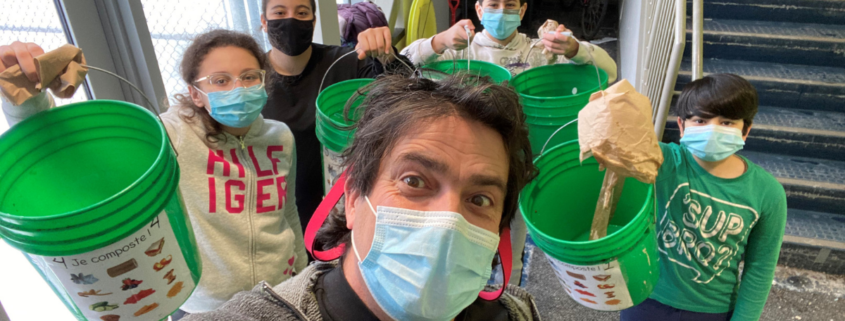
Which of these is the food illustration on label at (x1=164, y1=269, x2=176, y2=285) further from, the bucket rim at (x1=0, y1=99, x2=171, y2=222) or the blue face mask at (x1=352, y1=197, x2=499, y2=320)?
the blue face mask at (x1=352, y1=197, x2=499, y2=320)

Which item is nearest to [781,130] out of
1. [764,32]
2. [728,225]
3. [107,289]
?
[764,32]

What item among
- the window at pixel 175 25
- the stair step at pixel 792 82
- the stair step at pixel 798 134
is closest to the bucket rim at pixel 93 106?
the window at pixel 175 25

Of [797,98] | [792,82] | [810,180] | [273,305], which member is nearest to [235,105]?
[273,305]

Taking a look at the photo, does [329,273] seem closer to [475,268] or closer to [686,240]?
[475,268]

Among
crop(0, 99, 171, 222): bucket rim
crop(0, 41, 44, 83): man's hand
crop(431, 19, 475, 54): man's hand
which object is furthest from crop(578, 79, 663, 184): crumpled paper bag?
crop(0, 41, 44, 83): man's hand

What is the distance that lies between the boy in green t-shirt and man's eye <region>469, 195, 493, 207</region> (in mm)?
819

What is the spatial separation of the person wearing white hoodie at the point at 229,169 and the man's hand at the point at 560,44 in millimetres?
920

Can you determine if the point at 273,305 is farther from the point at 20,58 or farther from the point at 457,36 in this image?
the point at 457,36

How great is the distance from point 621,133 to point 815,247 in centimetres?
293

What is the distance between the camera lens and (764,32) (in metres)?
3.64

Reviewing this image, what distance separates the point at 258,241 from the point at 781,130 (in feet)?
11.3

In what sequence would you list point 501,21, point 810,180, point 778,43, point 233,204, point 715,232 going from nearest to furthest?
point 233,204 → point 715,232 → point 501,21 → point 810,180 → point 778,43

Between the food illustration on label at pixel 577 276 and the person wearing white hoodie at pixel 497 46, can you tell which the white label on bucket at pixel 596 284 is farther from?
the person wearing white hoodie at pixel 497 46

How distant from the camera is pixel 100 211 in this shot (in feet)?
2.54
